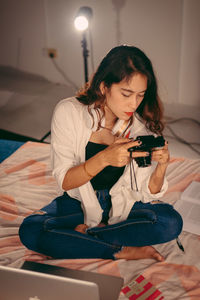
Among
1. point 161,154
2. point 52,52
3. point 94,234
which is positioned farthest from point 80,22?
point 94,234

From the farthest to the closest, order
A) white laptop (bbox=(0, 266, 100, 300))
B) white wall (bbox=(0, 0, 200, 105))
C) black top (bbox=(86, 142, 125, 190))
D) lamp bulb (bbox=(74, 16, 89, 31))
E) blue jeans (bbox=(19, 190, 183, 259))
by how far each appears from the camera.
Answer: white wall (bbox=(0, 0, 200, 105)) < lamp bulb (bbox=(74, 16, 89, 31)) < black top (bbox=(86, 142, 125, 190)) < blue jeans (bbox=(19, 190, 183, 259)) < white laptop (bbox=(0, 266, 100, 300))

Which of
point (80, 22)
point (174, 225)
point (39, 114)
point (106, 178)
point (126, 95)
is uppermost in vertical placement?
point (80, 22)

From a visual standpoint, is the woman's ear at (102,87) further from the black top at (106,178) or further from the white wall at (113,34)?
the white wall at (113,34)

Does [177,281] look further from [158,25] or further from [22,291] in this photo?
[158,25]

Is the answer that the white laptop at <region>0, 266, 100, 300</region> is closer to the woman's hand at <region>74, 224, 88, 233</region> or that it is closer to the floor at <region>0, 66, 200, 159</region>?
the woman's hand at <region>74, 224, 88, 233</region>

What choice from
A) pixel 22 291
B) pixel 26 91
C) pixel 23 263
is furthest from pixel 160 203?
pixel 26 91

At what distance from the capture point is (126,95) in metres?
1.34

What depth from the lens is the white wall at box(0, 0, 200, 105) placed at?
126 inches

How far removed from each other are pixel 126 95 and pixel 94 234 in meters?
0.61

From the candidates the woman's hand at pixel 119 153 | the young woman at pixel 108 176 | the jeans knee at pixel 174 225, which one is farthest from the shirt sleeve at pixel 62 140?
the jeans knee at pixel 174 225

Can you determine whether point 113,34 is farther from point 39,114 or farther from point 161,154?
point 161,154

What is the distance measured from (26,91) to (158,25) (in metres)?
1.70

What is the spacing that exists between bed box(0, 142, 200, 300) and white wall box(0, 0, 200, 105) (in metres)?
1.52

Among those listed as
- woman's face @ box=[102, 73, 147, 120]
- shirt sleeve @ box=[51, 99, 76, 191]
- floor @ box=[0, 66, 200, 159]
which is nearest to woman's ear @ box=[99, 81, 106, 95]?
woman's face @ box=[102, 73, 147, 120]
